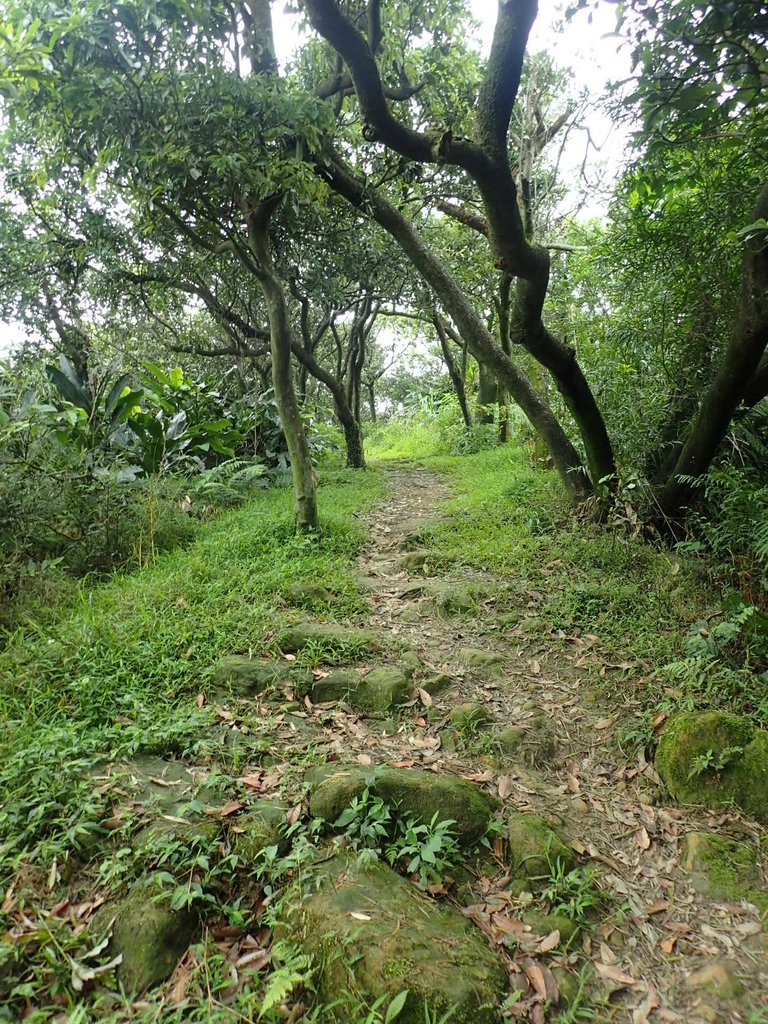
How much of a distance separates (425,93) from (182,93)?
3.65 metres

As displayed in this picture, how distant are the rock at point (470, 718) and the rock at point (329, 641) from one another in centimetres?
83

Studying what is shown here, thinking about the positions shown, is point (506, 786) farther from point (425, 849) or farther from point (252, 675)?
point (252, 675)

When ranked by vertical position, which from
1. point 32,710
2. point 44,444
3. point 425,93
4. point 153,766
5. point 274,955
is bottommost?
point 274,955

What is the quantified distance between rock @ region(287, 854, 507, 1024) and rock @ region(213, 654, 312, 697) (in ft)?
4.63

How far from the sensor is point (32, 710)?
3.16 m

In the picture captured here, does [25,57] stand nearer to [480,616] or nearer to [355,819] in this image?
[355,819]

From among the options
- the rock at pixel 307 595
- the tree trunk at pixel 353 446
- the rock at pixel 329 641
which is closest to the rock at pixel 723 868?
the rock at pixel 329 641

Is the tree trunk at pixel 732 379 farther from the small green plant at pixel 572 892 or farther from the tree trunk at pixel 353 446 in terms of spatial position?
the tree trunk at pixel 353 446

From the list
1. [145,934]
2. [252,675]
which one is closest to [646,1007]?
[145,934]

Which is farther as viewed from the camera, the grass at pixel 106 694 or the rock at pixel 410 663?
the rock at pixel 410 663

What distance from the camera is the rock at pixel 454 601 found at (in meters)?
4.89

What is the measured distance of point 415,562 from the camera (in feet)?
19.3

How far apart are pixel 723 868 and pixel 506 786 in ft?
3.12

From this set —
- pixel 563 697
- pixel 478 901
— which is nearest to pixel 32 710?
pixel 478 901
